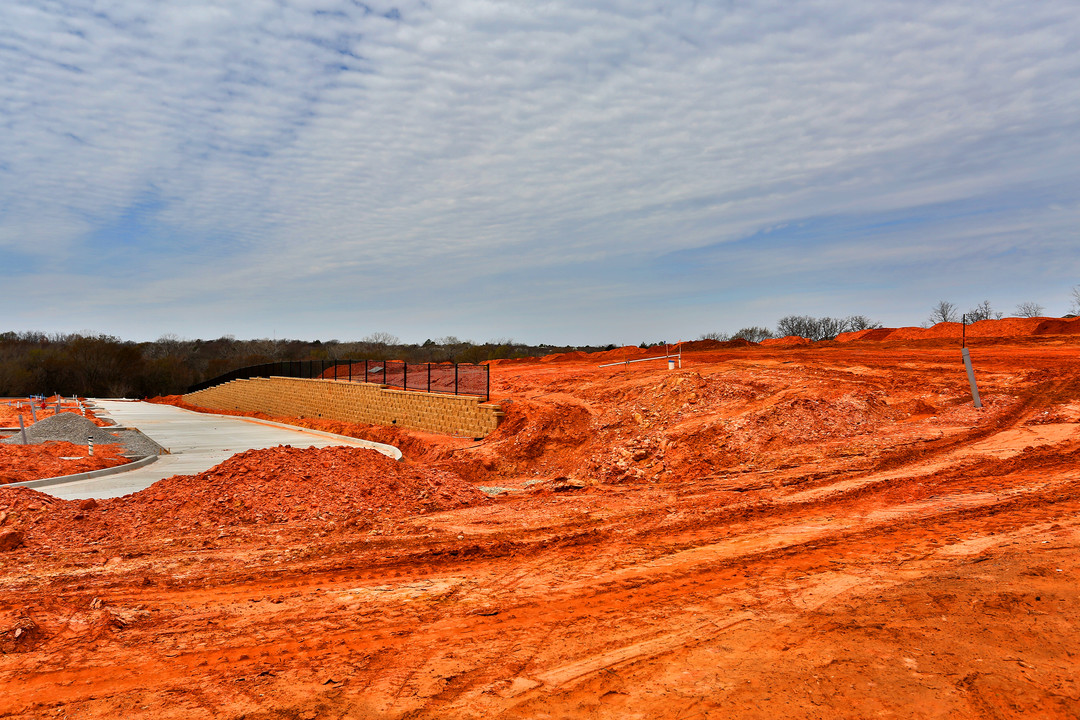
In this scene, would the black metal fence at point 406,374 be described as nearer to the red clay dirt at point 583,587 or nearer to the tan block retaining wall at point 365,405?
the tan block retaining wall at point 365,405

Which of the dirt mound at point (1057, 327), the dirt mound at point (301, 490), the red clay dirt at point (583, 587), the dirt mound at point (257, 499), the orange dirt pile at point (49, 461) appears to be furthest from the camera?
the dirt mound at point (1057, 327)

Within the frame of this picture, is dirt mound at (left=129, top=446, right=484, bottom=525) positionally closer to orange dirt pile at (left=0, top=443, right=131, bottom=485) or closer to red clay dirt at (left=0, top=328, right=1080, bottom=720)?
red clay dirt at (left=0, top=328, right=1080, bottom=720)

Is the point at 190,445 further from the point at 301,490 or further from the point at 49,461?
the point at 301,490

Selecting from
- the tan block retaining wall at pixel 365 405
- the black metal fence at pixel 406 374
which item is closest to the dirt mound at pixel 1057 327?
the black metal fence at pixel 406 374

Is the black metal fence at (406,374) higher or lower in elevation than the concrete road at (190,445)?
higher

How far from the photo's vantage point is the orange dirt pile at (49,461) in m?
12.8

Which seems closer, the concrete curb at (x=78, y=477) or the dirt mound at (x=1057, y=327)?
the concrete curb at (x=78, y=477)

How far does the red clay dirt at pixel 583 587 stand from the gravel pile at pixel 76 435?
1025cm

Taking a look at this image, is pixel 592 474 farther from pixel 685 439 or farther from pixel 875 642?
pixel 875 642

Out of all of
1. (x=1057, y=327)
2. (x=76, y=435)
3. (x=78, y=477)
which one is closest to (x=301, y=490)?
(x=78, y=477)

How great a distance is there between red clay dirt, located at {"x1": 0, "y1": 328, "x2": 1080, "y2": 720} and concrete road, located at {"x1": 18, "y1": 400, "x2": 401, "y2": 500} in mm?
2705

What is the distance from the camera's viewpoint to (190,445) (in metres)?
20.4

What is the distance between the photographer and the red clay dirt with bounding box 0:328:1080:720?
14.0ft

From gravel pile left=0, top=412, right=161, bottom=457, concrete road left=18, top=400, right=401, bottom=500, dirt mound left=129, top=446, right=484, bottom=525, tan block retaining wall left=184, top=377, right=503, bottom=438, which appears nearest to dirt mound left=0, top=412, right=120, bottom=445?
gravel pile left=0, top=412, right=161, bottom=457
